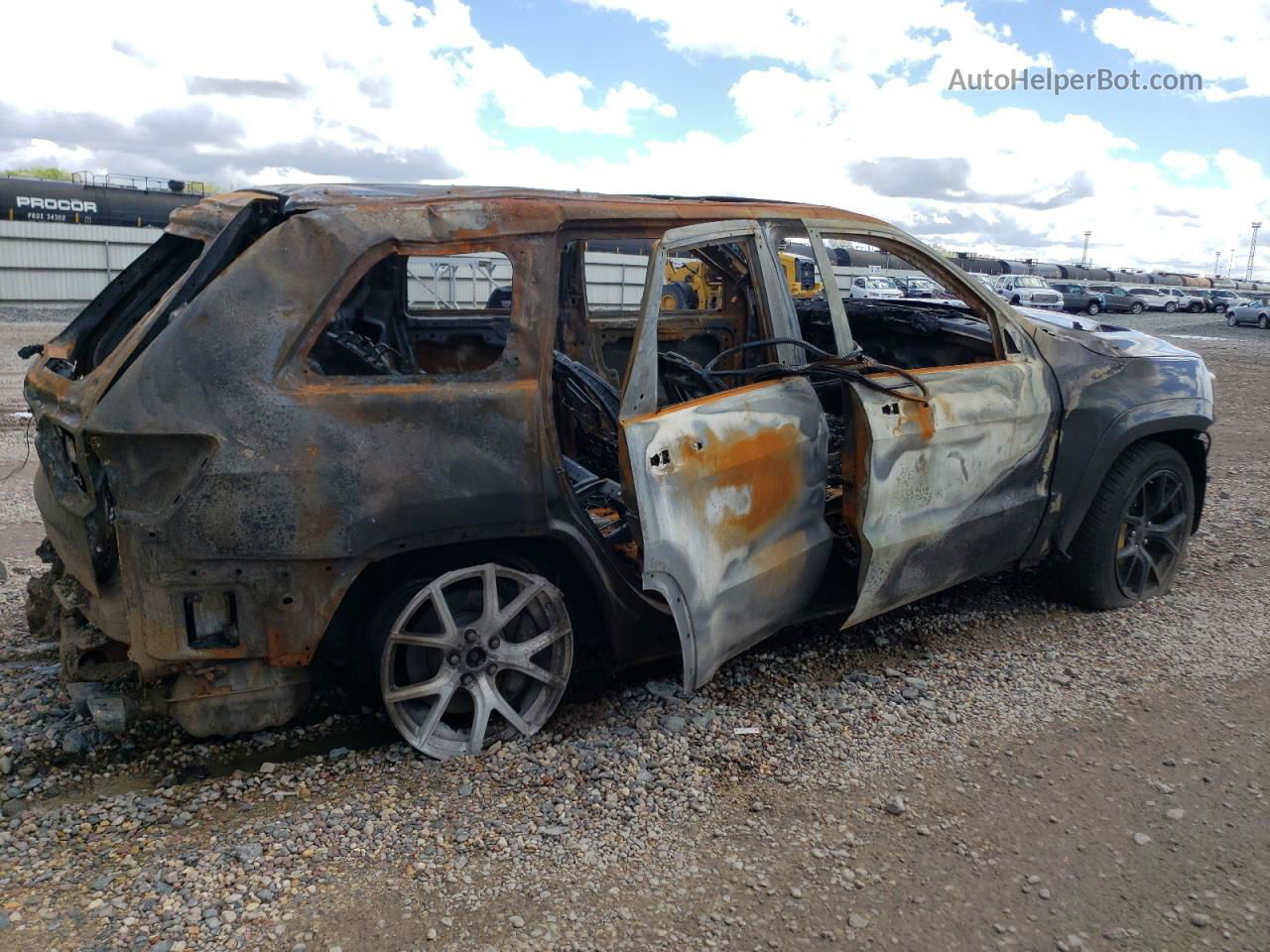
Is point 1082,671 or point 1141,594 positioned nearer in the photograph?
point 1082,671

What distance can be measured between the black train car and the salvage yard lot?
84.4 ft

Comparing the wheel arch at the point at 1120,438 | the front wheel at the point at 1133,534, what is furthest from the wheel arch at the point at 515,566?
the front wheel at the point at 1133,534

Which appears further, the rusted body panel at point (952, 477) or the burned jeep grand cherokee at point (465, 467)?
the rusted body panel at point (952, 477)

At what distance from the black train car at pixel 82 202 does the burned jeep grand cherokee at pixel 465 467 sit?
83.1 feet

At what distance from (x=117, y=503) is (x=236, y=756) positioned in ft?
3.48

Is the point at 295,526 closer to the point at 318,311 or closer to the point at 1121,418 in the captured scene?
the point at 318,311

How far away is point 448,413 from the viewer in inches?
125

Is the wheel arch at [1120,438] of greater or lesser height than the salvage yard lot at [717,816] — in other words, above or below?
above

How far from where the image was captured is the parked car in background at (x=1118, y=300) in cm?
4531

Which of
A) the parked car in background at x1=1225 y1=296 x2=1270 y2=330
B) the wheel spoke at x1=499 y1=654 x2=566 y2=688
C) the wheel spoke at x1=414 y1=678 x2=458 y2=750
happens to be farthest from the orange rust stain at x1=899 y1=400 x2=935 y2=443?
the parked car in background at x1=1225 y1=296 x2=1270 y2=330

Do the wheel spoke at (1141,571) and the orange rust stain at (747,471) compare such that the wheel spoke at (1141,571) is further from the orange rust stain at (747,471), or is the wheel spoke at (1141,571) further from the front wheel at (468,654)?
the front wheel at (468,654)

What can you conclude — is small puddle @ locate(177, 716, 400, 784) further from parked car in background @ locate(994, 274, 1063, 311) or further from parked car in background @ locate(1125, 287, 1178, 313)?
parked car in background @ locate(1125, 287, 1178, 313)

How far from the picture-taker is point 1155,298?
156ft

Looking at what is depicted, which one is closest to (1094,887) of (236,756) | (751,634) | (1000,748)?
(1000,748)
